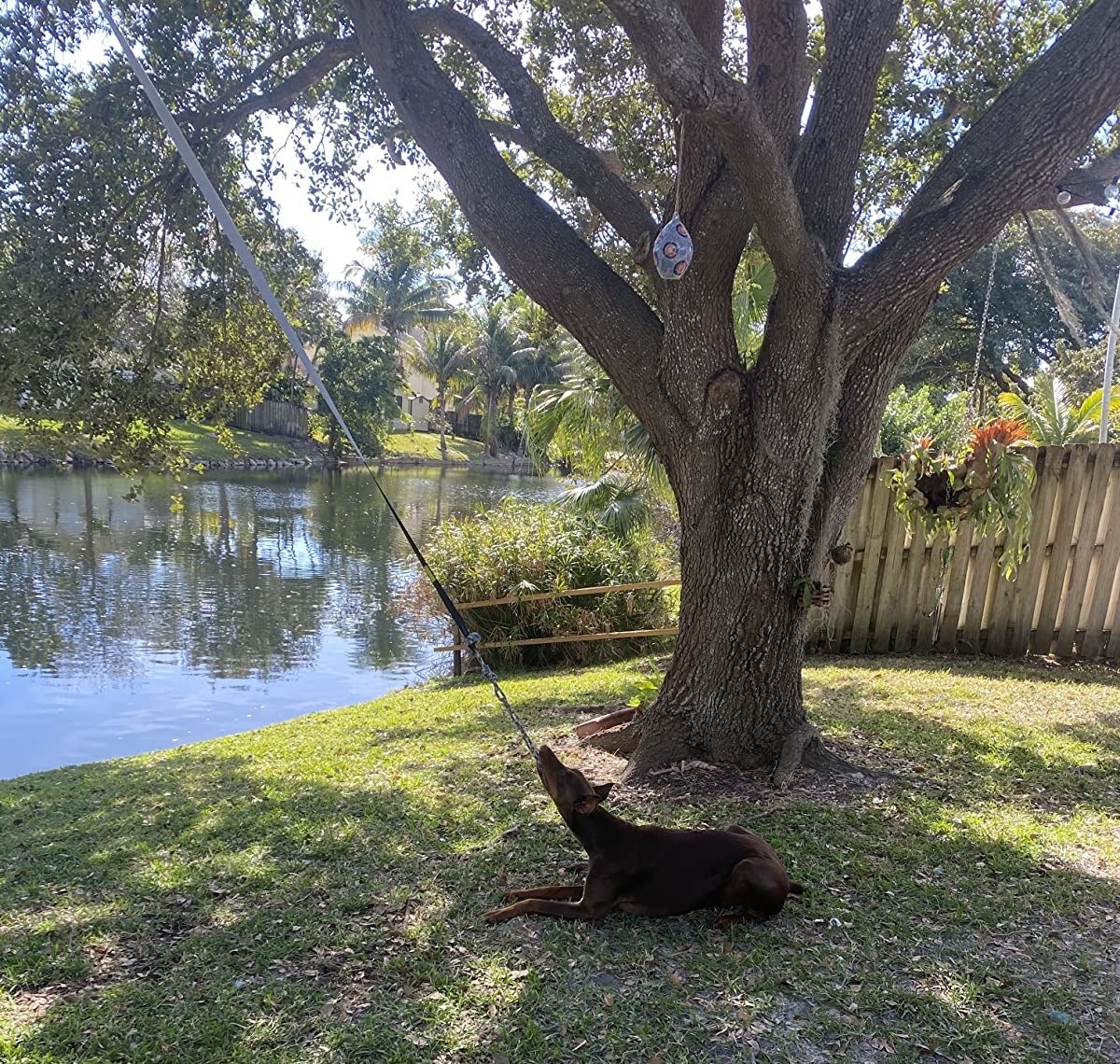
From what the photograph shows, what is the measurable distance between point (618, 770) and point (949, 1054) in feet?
7.53

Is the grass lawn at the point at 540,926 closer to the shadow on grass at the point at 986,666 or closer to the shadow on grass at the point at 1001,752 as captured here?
the shadow on grass at the point at 1001,752

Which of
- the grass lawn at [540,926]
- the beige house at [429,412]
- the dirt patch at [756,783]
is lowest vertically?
the grass lawn at [540,926]

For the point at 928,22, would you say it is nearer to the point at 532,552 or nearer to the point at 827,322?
the point at 827,322

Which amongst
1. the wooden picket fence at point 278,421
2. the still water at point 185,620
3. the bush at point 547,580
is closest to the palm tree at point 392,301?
the wooden picket fence at point 278,421

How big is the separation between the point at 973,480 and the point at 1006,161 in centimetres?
274

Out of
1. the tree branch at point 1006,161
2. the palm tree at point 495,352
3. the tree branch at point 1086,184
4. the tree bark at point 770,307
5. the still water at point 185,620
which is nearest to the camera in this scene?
the tree branch at point 1006,161

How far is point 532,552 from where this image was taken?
10.1 meters

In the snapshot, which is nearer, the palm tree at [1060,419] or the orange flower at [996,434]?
the orange flower at [996,434]

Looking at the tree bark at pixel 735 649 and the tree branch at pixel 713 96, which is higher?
the tree branch at pixel 713 96

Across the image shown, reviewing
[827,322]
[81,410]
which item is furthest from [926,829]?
[81,410]

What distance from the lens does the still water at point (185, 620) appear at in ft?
30.4

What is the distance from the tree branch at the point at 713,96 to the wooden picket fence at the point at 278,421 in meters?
39.8

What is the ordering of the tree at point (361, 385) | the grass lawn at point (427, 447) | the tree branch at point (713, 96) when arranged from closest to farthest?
the tree branch at point (713, 96) → the tree at point (361, 385) → the grass lawn at point (427, 447)

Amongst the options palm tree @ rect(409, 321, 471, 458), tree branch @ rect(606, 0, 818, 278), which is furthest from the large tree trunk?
palm tree @ rect(409, 321, 471, 458)
